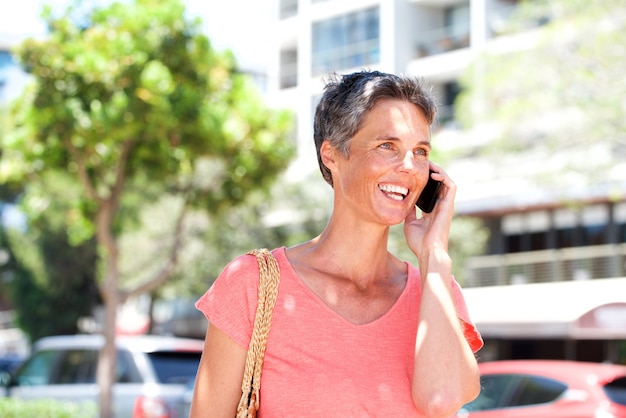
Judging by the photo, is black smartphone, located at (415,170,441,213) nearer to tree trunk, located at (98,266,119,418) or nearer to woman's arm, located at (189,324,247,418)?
woman's arm, located at (189,324,247,418)

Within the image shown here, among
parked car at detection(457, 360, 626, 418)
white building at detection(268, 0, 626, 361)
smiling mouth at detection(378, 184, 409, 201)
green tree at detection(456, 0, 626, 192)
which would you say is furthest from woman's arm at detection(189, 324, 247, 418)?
white building at detection(268, 0, 626, 361)

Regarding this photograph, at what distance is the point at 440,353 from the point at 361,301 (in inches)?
9.8

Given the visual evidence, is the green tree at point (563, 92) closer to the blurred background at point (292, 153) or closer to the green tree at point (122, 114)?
the blurred background at point (292, 153)

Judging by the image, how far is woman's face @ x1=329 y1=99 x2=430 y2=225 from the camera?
7.72ft

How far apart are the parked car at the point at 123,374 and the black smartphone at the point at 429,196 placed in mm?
6993

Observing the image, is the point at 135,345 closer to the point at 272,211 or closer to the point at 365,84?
the point at 365,84

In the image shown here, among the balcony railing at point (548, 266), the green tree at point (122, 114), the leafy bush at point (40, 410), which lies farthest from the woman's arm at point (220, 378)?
the balcony railing at point (548, 266)

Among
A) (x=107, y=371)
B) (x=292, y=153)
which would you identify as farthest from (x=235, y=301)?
(x=292, y=153)

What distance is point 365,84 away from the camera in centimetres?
238

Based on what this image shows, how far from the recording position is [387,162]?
7.69 feet

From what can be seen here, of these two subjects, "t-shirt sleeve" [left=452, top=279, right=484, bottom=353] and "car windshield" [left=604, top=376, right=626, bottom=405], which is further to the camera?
"car windshield" [left=604, top=376, right=626, bottom=405]

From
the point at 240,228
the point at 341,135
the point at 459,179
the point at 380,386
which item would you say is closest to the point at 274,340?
the point at 380,386

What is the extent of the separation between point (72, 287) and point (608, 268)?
1466 cm

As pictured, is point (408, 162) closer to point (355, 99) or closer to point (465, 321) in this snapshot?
point (355, 99)
